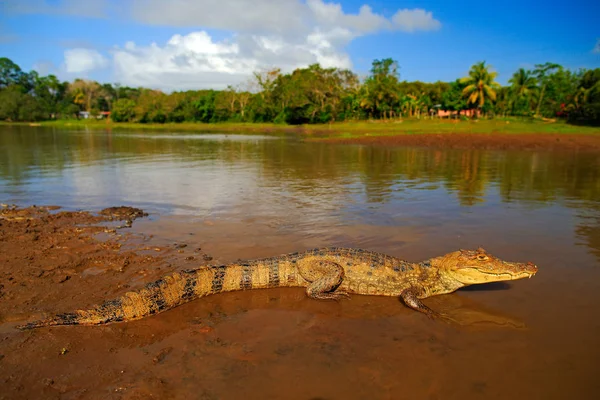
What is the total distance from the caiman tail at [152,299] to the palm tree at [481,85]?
184 feet

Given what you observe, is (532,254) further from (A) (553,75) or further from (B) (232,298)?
(A) (553,75)

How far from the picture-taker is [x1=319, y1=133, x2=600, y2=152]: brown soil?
90.1 feet

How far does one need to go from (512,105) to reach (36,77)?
4693 inches

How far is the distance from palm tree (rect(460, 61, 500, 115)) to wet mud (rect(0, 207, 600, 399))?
5344 cm

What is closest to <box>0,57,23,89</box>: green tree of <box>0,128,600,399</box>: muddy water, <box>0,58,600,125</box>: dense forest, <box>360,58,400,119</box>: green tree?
<box>0,58,600,125</box>: dense forest

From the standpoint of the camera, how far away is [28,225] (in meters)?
7.94

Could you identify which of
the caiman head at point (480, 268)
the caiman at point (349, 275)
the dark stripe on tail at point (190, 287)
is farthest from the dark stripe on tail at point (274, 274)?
the caiman head at point (480, 268)

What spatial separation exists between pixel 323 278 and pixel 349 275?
1.25ft

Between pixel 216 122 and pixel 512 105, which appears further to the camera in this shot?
pixel 216 122

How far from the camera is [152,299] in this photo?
4699 millimetres

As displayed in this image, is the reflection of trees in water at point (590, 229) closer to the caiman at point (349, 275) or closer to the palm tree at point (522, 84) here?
the caiman at point (349, 275)

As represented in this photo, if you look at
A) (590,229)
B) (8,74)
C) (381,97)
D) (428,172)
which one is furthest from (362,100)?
(8,74)

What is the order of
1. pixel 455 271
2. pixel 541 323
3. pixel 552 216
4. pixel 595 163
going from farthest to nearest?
pixel 595 163, pixel 552 216, pixel 455 271, pixel 541 323

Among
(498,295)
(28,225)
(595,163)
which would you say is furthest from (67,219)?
(595,163)
